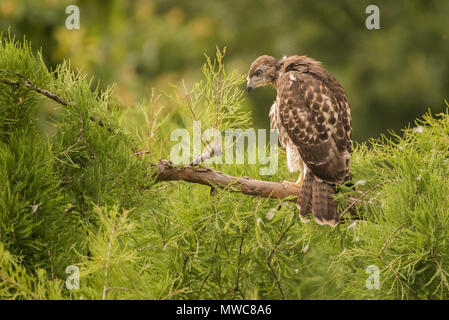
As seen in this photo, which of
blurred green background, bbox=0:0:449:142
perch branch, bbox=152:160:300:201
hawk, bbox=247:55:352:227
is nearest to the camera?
perch branch, bbox=152:160:300:201

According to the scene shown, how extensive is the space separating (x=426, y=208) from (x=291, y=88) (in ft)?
4.05

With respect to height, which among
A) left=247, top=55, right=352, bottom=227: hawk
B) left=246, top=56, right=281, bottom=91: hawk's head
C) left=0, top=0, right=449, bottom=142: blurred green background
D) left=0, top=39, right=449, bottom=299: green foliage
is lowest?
left=0, top=39, right=449, bottom=299: green foliage

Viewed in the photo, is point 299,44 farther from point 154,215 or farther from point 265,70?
point 154,215

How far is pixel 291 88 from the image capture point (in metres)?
2.89

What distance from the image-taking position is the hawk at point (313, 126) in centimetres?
258

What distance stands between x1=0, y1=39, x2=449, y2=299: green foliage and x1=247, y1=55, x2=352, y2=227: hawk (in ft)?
0.77

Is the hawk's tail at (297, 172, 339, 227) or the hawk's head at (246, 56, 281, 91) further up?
the hawk's head at (246, 56, 281, 91)

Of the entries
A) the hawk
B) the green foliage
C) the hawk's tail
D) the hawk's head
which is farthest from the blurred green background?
the green foliage

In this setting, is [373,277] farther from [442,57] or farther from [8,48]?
[442,57]

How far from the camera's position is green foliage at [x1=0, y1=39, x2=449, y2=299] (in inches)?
62.0

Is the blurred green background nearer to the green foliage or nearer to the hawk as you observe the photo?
→ the hawk

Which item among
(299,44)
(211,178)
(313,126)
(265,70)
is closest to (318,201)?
(211,178)

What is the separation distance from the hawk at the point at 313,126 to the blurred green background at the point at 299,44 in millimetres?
3258
